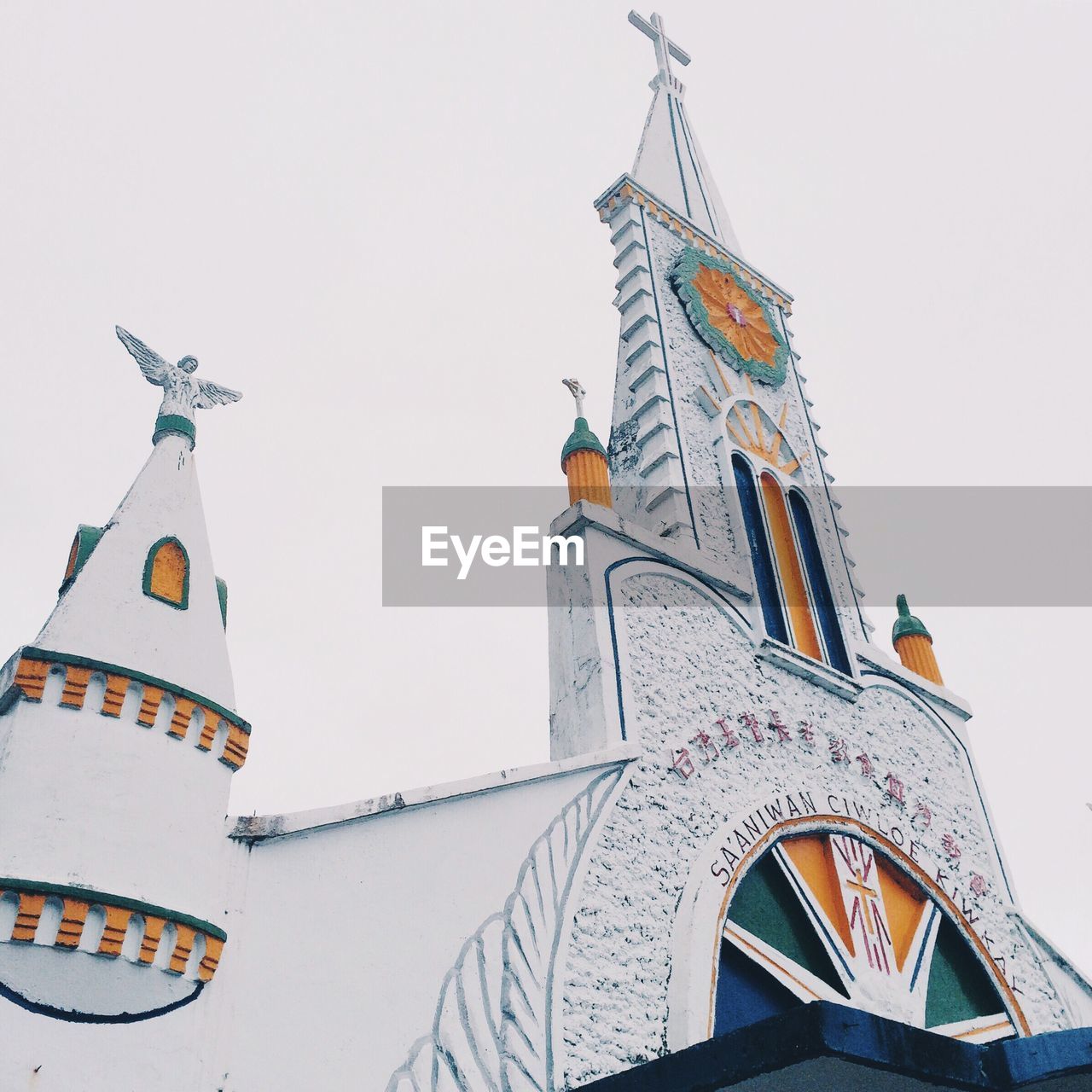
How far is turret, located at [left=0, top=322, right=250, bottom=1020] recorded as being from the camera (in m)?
5.35

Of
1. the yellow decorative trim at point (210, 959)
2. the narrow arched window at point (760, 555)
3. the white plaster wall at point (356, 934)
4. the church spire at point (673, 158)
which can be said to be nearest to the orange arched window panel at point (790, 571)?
the narrow arched window at point (760, 555)

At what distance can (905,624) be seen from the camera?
40.6 feet

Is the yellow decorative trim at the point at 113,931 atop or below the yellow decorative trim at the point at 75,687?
below

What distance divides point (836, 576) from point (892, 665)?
1.06m

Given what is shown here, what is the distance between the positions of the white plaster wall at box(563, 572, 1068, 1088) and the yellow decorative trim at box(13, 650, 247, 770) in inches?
90.6

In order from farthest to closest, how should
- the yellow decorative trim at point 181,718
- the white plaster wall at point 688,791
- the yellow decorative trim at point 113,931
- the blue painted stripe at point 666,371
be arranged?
1. the blue painted stripe at point 666,371
2. the white plaster wall at point 688,791
3. the yellow decorative trim at point 181,718
4. the yellow decorative trim at point 113,931

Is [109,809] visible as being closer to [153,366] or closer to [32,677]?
[32,677]

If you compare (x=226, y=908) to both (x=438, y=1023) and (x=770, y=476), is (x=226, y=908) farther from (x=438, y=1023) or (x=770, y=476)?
(x=770, y=476)

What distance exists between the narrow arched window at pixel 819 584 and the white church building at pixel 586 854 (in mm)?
31

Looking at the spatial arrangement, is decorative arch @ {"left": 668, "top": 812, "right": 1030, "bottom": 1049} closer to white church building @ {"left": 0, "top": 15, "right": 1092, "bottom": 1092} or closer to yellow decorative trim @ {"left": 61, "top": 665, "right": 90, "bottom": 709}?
white church building @ {"left": 0, "top": 15, "right": 1092, "bottom": 1092}

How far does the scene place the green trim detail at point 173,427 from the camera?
739 centimetres

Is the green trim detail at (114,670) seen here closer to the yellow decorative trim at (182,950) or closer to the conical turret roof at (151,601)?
the conical turret roof at (151,601)

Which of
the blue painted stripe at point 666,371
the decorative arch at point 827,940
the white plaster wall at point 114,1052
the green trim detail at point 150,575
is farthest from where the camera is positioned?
the blue painted stripe at point 666,371

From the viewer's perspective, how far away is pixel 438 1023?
6.25 m
